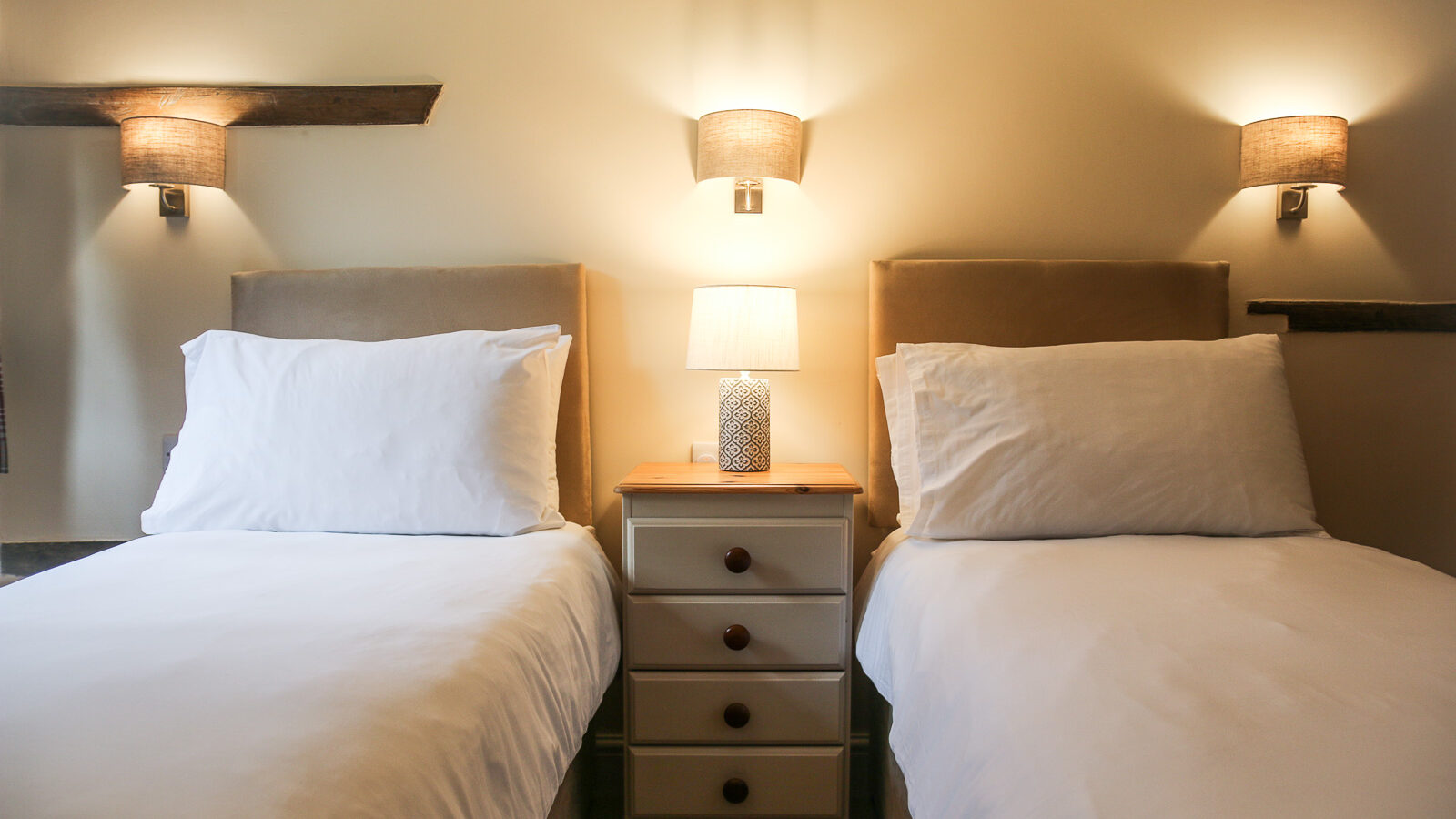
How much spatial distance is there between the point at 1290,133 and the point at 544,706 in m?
2.17

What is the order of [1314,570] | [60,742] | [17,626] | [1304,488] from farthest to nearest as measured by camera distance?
[1304,488]
[1314,570]
[17,626]
[60,742]

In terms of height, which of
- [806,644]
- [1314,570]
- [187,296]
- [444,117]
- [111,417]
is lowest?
[806,644]

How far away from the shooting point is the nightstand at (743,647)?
184 cm

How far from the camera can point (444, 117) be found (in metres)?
2.22

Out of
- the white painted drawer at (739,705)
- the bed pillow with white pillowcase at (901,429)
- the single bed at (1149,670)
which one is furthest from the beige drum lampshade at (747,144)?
the white painted drawer at (739,705)

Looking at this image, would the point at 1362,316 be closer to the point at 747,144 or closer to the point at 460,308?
the point at 747,144

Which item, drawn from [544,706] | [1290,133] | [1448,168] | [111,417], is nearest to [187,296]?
[111,417]

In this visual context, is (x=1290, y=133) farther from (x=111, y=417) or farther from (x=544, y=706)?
(x=111, y=417)

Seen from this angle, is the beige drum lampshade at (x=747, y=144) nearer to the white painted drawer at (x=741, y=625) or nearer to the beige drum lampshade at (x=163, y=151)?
the white painted drawer at (x=741, y=625)

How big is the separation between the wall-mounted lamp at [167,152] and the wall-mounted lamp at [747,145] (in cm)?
125

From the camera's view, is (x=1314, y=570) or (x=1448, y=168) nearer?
(x=1314, y=570)

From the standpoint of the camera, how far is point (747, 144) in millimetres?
2074

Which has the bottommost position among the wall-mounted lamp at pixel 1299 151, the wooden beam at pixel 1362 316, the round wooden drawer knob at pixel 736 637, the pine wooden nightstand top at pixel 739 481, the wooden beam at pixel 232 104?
the round wooden drawer knob at pixel 736 637

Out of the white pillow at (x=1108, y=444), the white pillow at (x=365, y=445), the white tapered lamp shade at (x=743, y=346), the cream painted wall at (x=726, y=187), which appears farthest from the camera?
the cream painted wall at (x=726, y=187)
